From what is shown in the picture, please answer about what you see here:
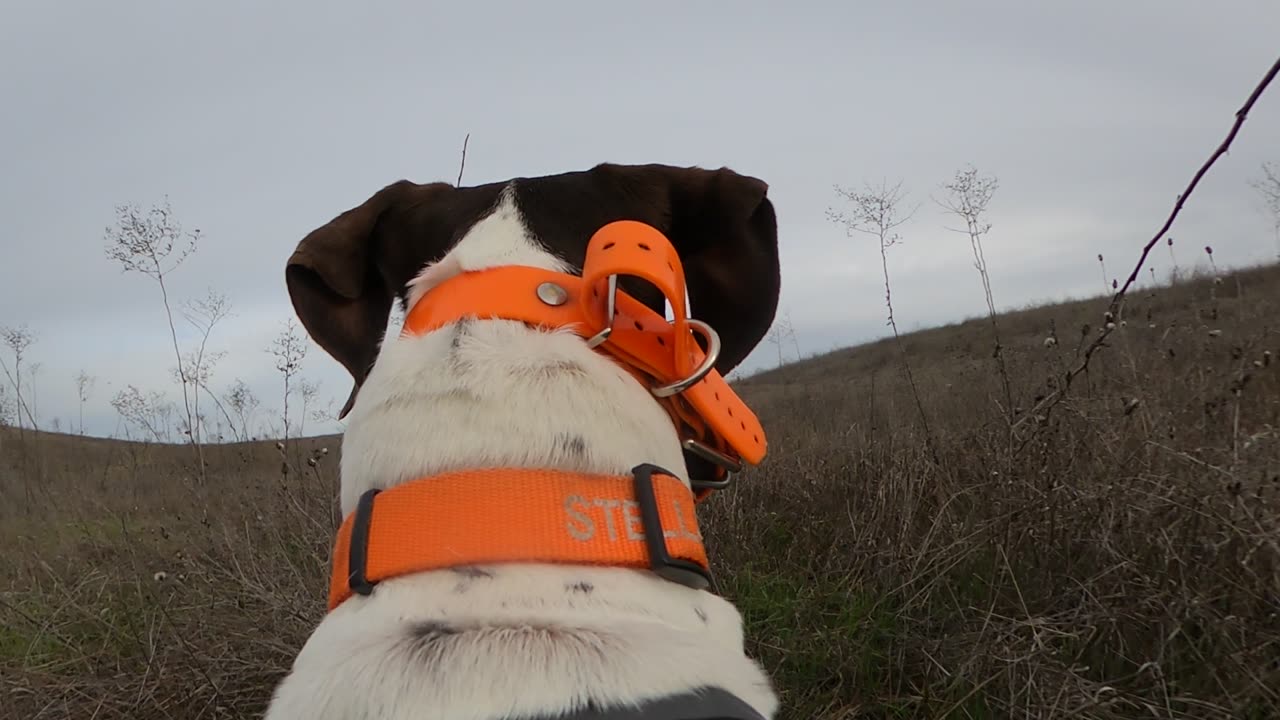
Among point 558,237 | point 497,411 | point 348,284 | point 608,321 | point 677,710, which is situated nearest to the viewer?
point 677,710

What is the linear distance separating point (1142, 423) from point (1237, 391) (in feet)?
1.27

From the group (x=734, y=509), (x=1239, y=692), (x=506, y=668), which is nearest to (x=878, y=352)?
(x=734, y=509)

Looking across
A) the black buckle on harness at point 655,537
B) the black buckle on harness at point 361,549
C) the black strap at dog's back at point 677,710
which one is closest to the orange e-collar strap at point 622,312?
the black buckle on harness at point 655,537

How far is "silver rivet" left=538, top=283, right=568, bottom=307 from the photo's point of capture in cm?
141

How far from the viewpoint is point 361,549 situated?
1.17 metres

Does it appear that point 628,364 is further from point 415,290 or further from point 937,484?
point 937,484

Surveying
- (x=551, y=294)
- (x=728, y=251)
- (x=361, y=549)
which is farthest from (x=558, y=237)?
(x=361, y=549)

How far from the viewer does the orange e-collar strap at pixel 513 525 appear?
1.12 m

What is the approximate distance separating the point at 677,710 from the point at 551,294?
708mm

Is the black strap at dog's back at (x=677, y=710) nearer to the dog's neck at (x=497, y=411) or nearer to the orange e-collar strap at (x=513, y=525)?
the orange e-collar strap at (x=513, y=525)

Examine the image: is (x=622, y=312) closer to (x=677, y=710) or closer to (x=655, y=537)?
(x=655, y=537)

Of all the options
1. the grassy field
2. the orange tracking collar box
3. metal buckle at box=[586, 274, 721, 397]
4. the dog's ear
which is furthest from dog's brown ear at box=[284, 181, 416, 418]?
the grassy field

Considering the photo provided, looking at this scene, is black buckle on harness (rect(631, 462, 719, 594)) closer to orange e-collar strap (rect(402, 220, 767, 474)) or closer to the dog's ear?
orange e-collar strap (rect(402, 220, 767, 474))

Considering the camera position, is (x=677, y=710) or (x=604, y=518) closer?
(x=677, y=710)
